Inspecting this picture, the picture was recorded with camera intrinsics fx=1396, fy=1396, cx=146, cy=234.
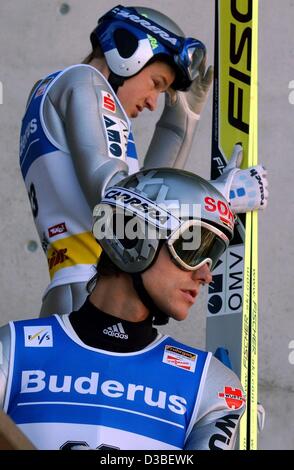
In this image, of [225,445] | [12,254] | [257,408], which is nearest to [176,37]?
[257,408]

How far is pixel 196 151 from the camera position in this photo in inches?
195

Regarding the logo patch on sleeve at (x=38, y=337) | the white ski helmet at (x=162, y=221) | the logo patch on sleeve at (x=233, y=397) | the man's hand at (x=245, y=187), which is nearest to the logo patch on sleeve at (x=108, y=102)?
the man's hand at (x=245, y=187)

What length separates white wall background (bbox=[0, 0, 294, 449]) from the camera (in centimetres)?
480

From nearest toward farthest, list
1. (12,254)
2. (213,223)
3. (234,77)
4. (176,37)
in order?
(213,223)
(176,37)
(234,77)
(12,254)

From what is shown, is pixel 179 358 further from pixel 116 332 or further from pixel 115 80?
pixel 115 80

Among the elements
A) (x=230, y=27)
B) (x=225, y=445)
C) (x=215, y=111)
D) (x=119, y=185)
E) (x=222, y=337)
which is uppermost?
(x=230, y=27)

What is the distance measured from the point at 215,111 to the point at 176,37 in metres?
0.40

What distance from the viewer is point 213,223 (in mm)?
2496

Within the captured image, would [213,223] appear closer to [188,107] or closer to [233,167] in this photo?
[233,167]

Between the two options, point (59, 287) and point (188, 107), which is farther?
point (188, 107)

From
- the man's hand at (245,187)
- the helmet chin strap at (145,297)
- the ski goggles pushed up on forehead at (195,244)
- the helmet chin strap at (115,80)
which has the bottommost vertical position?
the helmet chin strap at (145,297)

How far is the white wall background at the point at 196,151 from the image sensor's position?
189 inches

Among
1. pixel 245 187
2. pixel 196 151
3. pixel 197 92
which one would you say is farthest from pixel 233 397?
pixel 196 151

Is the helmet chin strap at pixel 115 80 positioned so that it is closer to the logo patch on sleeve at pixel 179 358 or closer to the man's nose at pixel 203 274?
the man's nose at pixel 203 274
